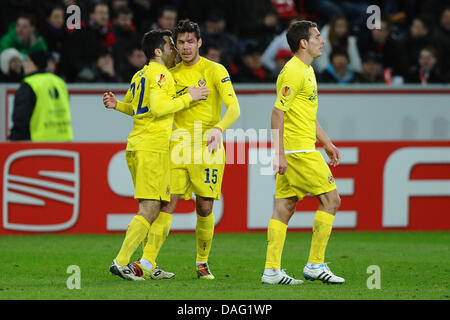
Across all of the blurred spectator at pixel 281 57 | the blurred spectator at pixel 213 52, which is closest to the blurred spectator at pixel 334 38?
the blurred spectator at pixel 281 57

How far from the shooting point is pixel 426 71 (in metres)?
14.4

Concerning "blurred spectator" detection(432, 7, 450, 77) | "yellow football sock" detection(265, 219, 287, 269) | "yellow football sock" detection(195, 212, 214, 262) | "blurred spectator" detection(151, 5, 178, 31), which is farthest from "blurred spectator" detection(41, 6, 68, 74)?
"yellow football sock" detection(265, 219, 287, 269)

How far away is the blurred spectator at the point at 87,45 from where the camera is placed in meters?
13.5

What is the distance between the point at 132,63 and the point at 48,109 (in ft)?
9.40

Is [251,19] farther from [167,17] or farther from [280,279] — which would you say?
[280,279]

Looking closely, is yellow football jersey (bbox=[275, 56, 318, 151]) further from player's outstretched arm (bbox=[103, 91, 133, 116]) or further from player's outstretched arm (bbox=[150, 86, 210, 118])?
player's outstretched arm (bbox=[103, 91, 133, 116])

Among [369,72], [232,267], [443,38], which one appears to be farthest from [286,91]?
[443,38]

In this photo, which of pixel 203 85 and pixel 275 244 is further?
pixel 203 85

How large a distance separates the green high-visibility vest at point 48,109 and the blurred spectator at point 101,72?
223cm

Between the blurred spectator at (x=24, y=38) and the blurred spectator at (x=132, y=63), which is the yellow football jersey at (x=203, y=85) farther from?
the blurred spectator at (x=24, y=38)

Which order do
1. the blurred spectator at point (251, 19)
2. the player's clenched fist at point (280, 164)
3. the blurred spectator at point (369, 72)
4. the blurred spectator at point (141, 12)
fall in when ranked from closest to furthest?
the player's clenched fist at point (280, 164), the blurred spectator at point (369, 72), the blurred spectator at point (141, 12), the blurred spectator at point (251, 19)

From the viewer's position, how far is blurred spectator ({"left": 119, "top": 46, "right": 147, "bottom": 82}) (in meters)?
13.5

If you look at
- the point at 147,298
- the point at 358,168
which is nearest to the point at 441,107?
the point at 358,168

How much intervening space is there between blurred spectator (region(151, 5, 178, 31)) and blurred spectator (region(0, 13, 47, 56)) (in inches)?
68.7
